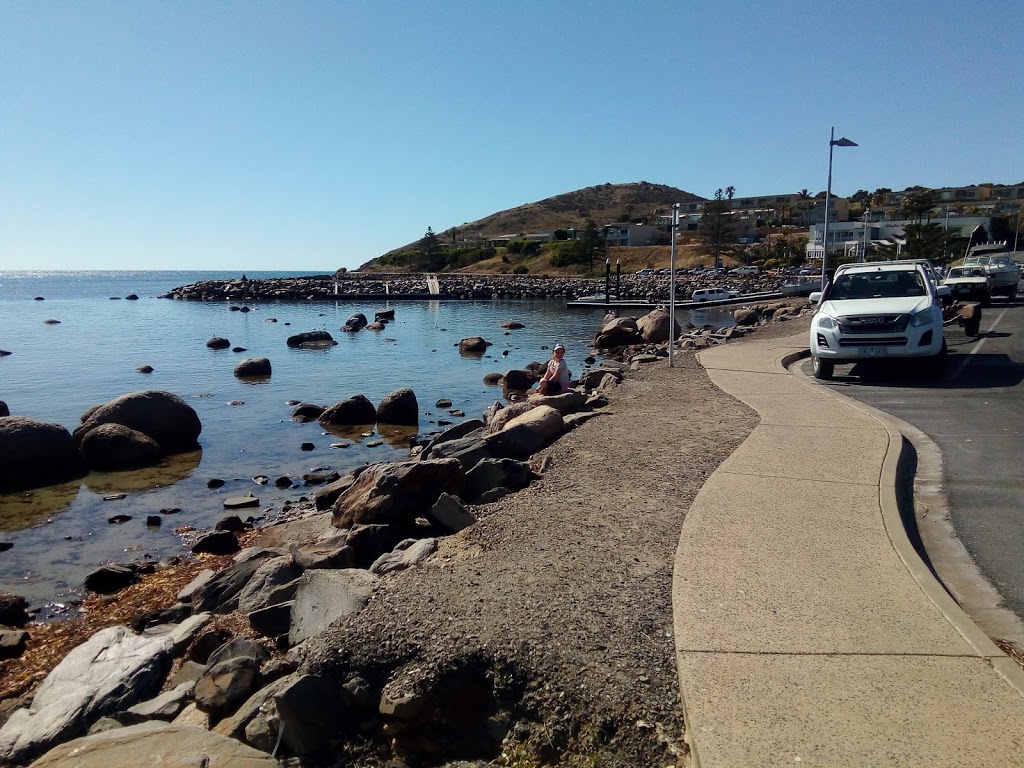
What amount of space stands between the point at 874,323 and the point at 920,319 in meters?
0.73

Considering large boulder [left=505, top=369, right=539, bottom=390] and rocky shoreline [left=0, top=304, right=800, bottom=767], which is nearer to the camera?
rocky shoreline [left=0, top=304, right=800, bottom=767]

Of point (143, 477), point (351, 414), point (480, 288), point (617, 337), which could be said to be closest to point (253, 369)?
point (351, 414)

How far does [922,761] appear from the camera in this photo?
3.04 metres

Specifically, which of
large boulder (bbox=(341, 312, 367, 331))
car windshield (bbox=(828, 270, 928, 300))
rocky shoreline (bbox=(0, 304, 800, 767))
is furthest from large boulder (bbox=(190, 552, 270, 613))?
large boulder (bbox=(341, 312, 367, 331))

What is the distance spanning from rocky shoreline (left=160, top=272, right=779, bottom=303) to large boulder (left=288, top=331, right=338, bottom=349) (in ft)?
88.6

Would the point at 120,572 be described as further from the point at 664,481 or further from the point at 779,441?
the point at 779,441

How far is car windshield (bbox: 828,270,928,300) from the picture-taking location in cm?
1405

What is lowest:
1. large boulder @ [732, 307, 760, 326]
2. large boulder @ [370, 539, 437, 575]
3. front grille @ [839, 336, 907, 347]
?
large boulder @ [732, 307, 760, 326]

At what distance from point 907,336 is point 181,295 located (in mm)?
96521

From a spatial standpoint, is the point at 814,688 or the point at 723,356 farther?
the point at 723,356

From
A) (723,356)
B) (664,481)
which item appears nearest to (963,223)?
(723,356)

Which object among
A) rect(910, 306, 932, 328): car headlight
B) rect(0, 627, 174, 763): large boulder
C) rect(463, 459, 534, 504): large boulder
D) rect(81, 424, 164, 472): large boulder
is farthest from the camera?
rect(81, 424, 164, 472): large boulder

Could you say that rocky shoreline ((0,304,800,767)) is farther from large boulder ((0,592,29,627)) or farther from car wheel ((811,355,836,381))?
car wheel ((811,355,836,381))

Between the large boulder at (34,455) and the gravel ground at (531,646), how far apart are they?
10.6m
